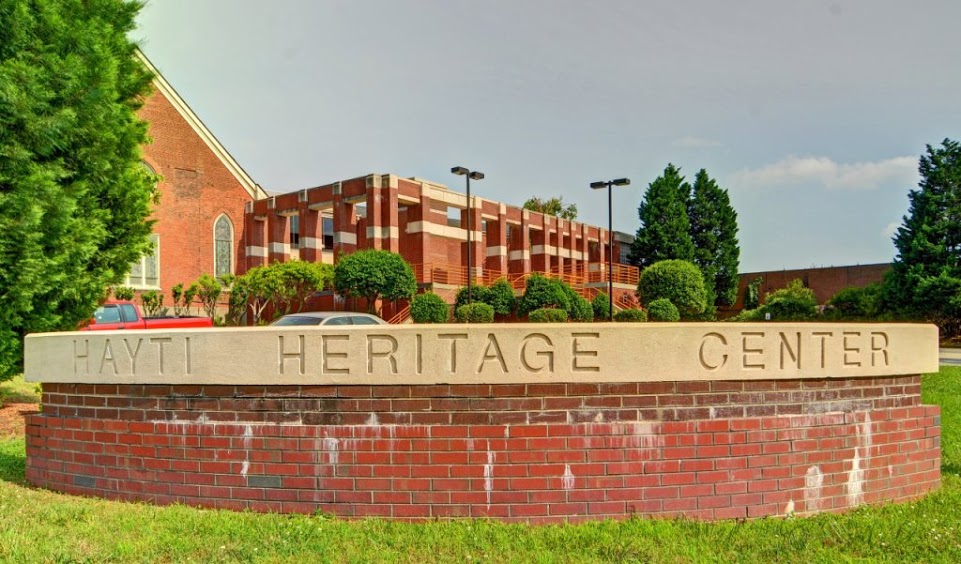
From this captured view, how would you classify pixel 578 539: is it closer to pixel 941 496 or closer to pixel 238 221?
pixel 941 496

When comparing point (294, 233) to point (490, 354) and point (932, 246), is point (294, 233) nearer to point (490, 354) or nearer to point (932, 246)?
point (932, 246)

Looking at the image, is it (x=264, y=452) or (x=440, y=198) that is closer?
(x=264, y=452)

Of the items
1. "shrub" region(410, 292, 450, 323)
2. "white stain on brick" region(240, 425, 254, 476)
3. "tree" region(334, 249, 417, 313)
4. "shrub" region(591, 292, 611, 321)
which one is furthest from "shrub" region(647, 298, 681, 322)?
"white stain on brick" region(240, 425, 254, 476)

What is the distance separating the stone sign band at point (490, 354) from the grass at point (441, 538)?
945 mm

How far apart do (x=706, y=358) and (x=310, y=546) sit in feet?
9.45

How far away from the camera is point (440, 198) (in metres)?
39.5

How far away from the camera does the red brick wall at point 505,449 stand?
4512mm

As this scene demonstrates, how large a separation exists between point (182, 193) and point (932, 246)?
41.9 m

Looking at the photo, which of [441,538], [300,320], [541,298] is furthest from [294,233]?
[441,538]

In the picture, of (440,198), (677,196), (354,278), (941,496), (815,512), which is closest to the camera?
(815,512)

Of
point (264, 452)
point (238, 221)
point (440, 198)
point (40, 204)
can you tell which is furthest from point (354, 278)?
point (264, 452)

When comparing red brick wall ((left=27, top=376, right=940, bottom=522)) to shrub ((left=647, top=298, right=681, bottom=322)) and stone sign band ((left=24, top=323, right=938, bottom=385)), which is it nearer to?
stone sign band ((left=24, top=323, right=938, bottom=385))

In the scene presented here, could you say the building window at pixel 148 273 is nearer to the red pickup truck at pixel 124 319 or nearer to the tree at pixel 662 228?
the red pickup truck at pixel 124 319

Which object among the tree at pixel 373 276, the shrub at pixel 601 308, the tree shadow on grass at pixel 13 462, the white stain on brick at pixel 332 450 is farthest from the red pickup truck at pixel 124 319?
the shrub at pixel 601 308
